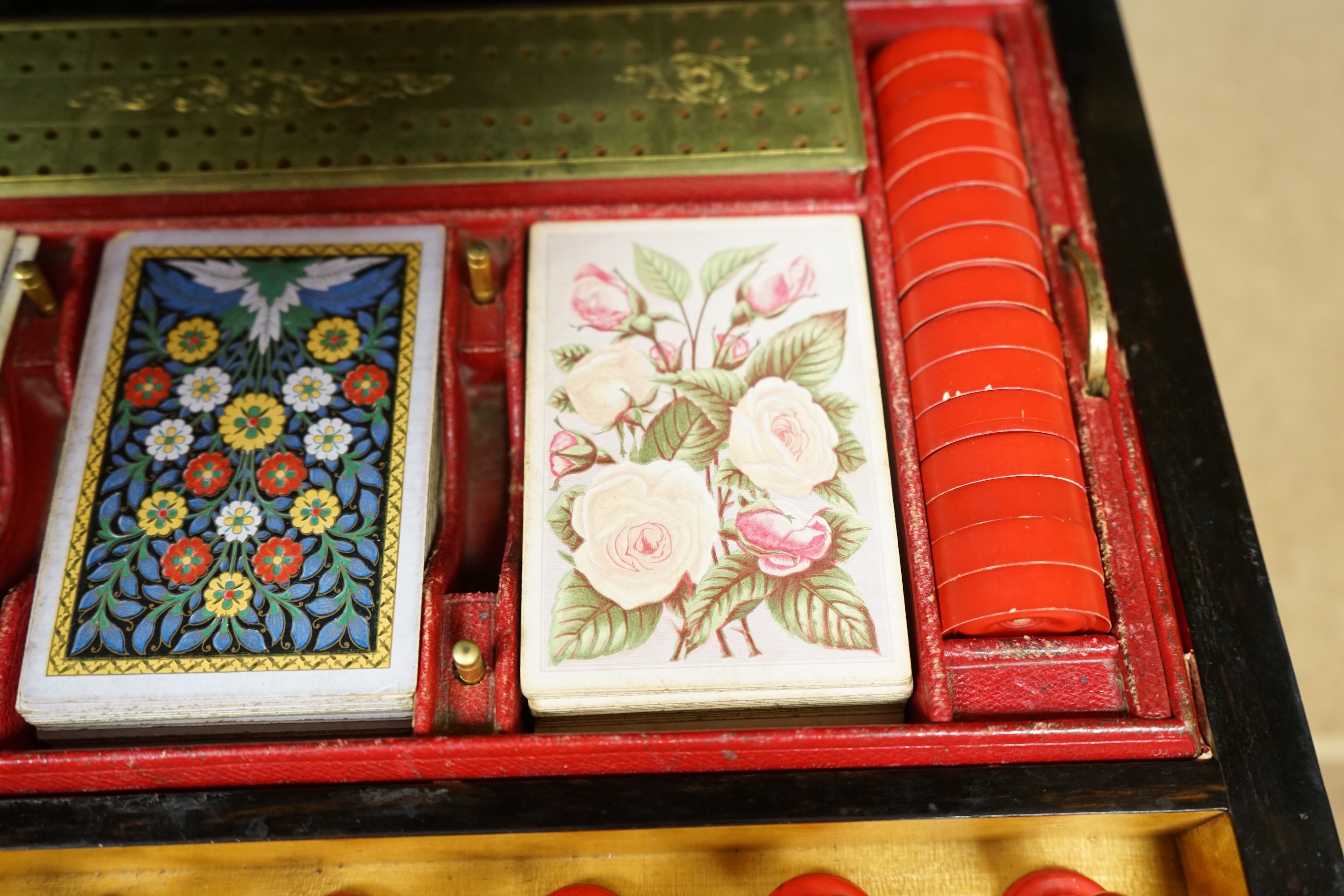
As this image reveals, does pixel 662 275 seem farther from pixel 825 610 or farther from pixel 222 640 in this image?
pixel 222 640

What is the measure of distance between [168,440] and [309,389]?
242 millimetres

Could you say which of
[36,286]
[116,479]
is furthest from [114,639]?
[36,286]

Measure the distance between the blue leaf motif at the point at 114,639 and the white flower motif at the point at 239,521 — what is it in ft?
0.66

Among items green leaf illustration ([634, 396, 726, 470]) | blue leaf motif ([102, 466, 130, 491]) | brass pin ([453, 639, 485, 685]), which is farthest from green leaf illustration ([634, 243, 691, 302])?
blue leaf motif ([102, 466, 130, 491])

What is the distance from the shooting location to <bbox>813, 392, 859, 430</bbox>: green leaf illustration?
5.54 ft

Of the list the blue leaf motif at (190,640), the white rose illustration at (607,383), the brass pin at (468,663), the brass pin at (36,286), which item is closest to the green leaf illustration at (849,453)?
the white rose illustration at (607,383)

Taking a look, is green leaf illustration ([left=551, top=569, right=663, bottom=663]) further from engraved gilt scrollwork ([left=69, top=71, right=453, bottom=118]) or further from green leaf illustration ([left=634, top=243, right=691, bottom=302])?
engraved gilt scrollwork ([left=69, top=71, right=453, bottom=118])

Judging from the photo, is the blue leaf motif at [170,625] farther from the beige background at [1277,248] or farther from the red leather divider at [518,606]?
the beige background at [1277,248]

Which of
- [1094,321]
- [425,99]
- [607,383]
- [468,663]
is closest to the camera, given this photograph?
[468,663]

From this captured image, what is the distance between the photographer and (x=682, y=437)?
5.50ft

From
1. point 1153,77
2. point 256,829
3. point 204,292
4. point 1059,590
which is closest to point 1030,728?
point 1059,590

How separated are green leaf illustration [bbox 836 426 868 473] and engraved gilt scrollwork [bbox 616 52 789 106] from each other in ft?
2.43

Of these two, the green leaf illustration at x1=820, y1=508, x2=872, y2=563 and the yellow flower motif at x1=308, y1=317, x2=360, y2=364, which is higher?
the yellow flower motif at x1=308, y1=317, x2=360, y2=364

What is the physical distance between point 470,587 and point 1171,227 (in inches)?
57.9
